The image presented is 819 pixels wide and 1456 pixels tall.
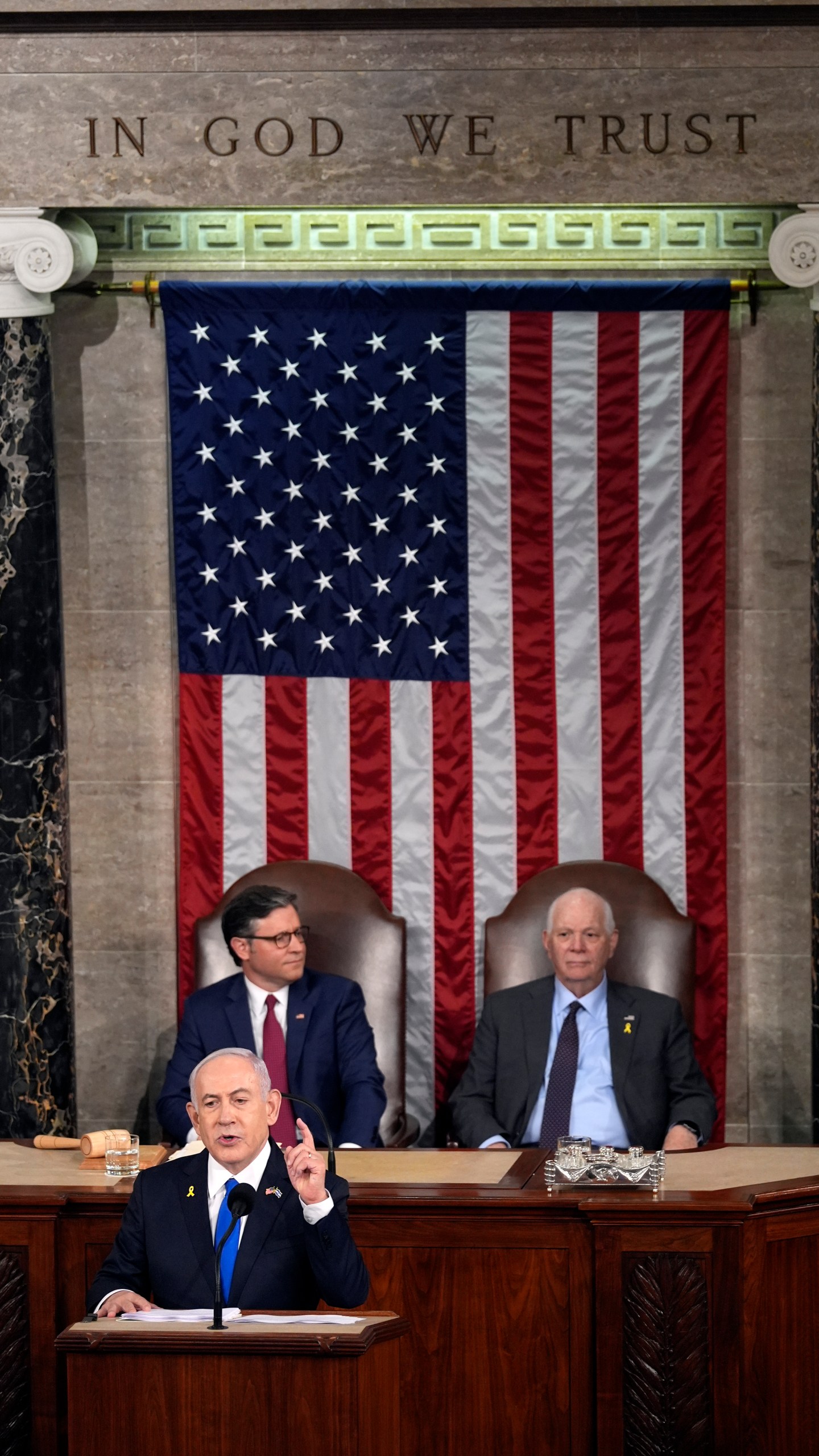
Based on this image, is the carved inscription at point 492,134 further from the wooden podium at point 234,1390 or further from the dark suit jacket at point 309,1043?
the wooden podium at point 234,1390

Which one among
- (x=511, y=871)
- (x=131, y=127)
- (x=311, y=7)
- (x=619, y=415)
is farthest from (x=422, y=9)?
(x=511, y=871)

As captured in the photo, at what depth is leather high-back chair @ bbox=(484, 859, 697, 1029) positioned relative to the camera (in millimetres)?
6488

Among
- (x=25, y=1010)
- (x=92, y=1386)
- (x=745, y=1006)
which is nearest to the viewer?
(x=92, y=1386)

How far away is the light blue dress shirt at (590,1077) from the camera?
596 cm

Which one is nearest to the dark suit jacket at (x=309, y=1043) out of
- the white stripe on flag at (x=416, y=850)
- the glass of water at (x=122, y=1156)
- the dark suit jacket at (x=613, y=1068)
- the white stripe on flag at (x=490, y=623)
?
the dark suit jacket at (x=613, y=1068)

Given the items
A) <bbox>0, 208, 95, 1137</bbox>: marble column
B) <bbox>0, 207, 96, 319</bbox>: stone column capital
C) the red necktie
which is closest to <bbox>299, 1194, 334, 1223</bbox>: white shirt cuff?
the red necktie

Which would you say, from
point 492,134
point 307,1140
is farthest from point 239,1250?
point 492,134

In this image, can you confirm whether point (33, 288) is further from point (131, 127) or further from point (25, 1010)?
point (25, 1010)

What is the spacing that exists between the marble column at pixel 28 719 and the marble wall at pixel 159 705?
47 centimetres

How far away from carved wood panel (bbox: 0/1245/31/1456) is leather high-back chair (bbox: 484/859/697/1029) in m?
2.34

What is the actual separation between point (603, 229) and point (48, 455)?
2.29 meters

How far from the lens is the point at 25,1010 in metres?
6.51

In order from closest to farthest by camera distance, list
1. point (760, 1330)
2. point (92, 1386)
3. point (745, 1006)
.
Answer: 1. point (92, 1386)
2. point (760, 1330)
3. point (745, 1006)

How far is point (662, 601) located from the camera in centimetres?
680
